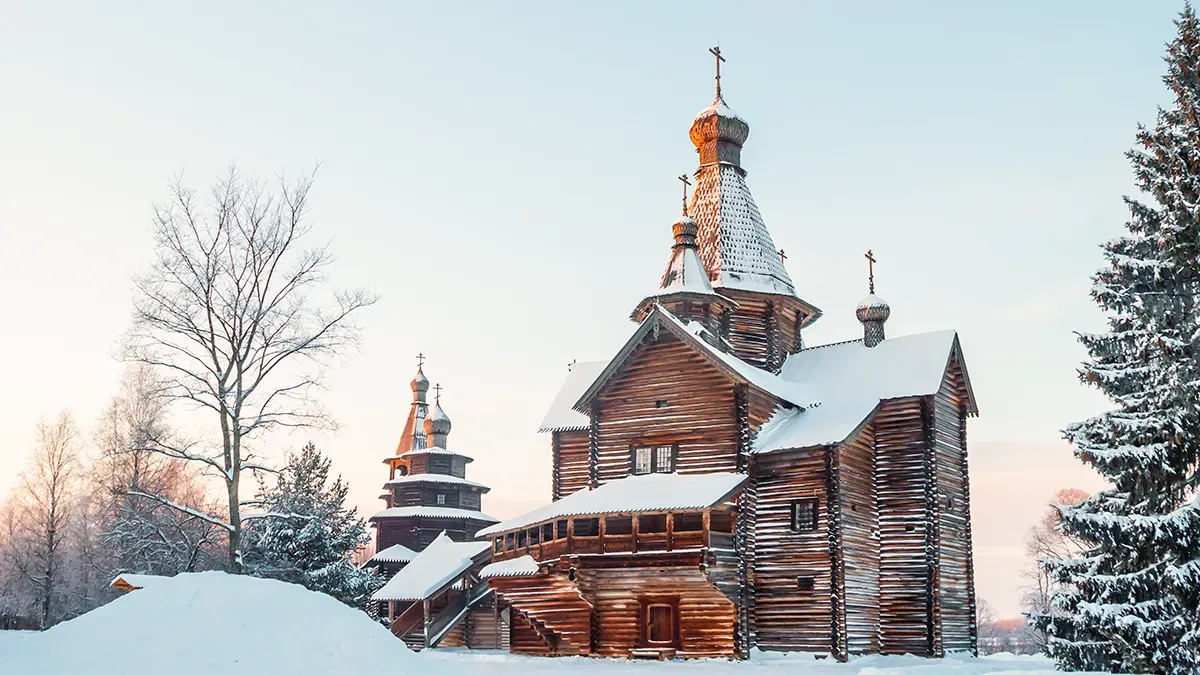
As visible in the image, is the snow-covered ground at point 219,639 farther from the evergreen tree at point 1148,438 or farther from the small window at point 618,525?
the small window at point 618,525

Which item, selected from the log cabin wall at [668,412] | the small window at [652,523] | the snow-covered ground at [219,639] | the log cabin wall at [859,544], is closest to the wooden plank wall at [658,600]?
the small window at [652,523]

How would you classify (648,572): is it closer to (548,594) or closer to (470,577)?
(548,594)

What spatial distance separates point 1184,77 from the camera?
826 inches

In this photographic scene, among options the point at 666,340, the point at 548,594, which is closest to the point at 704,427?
the point at 666,340

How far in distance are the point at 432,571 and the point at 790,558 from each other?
1614cm

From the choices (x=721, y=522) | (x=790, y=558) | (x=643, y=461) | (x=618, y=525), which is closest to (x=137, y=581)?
(x=618, y=525)

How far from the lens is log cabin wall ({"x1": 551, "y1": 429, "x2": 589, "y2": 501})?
36219mm

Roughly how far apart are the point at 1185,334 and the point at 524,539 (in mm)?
20850

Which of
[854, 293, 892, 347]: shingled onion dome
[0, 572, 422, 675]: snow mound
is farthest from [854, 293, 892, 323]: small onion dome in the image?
[0, 572, 422, 675]: snow mound

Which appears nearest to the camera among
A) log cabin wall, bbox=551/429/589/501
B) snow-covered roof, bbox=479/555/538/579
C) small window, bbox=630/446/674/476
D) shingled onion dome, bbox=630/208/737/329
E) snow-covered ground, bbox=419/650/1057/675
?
snow-covered ground, bbox=419/650/1057/675

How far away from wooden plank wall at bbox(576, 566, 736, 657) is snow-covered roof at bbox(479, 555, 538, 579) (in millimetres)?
2692

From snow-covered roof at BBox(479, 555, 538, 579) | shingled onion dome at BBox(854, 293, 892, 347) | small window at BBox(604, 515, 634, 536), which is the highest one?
shingled onion dome at BBox(854, 293, 892, 347)

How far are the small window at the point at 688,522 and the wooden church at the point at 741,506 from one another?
0.04 m

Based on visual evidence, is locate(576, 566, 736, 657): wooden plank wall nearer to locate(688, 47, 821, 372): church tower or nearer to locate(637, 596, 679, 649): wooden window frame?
locate(637, 596, 679, 649): wooden window frame
